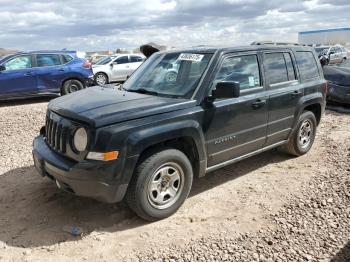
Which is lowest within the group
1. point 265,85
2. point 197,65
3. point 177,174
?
point 177,174

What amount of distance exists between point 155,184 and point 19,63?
27.0 ft

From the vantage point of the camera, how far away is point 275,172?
542 cm

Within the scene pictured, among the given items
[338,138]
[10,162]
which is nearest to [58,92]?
[10,162]

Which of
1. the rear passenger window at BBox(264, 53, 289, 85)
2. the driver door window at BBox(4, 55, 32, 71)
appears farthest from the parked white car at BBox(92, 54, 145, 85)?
the rear passenger window at BBox(264, 53, 289, 85)

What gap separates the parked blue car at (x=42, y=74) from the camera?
10.2m

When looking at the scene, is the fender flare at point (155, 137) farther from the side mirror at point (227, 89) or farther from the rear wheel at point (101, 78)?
the rear wheel at point (101, 78)

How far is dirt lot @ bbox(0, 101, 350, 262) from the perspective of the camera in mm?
3479

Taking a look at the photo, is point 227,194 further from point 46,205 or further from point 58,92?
point 58,92

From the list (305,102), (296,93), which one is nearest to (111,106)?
(296,93)

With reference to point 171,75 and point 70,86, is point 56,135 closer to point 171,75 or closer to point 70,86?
point 171,75

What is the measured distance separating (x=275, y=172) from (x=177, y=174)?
6.53 ft

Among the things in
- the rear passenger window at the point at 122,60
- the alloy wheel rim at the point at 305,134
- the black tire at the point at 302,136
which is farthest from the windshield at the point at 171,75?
the rear passenger window at the point at 122,60

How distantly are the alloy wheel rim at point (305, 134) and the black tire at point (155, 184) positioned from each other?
2.63 meters

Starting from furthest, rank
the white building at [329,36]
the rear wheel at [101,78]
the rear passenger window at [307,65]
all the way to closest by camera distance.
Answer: the white building at [329,36], the rear wheel at [101,78], the rear passenger window at [307,65]
